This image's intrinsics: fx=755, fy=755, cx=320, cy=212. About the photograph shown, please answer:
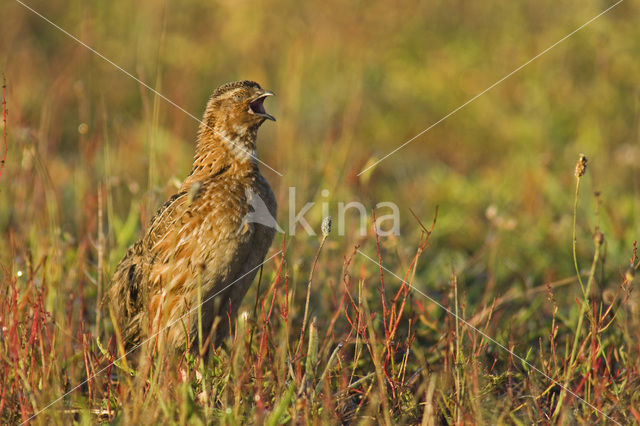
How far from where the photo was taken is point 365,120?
9.97 m

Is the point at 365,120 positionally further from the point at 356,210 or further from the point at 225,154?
the point at 225,154

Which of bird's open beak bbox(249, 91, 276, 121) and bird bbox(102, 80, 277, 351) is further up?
bird's open beak bbox(249, 91, 276, 121)

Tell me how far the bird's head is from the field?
0.38m

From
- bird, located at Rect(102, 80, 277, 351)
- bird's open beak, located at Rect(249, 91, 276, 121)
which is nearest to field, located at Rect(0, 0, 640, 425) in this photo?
bird, located at Rect(102, 80, 277, 351)

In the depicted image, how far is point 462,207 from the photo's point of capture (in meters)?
7.57

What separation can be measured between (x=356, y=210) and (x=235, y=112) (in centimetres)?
257

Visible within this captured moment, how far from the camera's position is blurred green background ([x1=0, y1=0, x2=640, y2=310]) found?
6.04 m

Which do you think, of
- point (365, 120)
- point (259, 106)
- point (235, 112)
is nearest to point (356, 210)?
point (259, 106)

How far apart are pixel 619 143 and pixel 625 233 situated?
2.17 metres

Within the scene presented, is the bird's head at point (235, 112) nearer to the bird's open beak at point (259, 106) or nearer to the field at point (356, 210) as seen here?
the bird's open beak at point (259, 106)

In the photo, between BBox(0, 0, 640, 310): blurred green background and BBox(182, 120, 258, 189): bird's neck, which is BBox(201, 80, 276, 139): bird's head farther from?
BBox(0, 0, 640, 310): blurred green background

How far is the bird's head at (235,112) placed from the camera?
4801mm

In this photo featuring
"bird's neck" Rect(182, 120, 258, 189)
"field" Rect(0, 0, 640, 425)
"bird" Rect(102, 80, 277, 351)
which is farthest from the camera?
"bird's neck" Rect(182, 120, 258, 189)

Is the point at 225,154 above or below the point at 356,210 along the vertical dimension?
above
